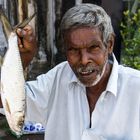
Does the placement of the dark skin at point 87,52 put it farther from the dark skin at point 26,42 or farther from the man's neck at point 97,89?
the dark skin at point 26,42

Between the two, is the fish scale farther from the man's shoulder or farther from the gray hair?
→ the man's shoulder

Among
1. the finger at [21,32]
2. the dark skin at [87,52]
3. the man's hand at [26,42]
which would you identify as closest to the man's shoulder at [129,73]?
the dark skin at [87,52]

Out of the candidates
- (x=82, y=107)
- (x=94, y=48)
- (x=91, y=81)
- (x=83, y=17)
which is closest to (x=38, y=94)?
(x=82, y=107)

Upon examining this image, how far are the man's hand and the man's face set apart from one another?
0.28 m

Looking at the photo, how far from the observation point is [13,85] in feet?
8.43

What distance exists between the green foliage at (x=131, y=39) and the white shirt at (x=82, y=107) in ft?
7.66

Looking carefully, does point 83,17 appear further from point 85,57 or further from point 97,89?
point 97,89

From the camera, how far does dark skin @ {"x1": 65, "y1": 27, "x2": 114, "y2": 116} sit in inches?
111

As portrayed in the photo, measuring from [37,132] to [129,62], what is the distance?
4.52ft

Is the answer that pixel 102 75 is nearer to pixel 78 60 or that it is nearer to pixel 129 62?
pixel 78 60

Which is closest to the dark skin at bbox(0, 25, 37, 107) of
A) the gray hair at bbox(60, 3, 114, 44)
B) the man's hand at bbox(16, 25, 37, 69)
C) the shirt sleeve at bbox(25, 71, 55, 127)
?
the man's hand at bbox(16, 25, 37, 69)

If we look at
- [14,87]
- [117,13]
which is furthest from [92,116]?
[117,13]

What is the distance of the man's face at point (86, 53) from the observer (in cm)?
281

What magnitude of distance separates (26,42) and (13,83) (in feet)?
0.78
